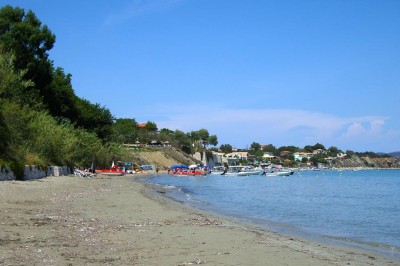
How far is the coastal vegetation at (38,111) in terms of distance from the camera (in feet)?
119

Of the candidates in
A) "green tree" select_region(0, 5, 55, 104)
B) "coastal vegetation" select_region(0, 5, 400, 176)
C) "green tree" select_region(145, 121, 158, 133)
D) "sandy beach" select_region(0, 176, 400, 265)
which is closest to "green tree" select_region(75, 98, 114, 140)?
"coastal vegetation" select_region(0, 5, 400, 176)

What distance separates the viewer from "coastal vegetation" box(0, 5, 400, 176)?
1433 inches

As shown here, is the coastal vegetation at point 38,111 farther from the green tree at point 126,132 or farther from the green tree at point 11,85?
the green tree at point 126,132

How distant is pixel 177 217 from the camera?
18.1 meters

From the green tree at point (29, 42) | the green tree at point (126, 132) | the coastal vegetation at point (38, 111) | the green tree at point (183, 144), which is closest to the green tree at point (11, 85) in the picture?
the coastal vegetation at point (38, 111)

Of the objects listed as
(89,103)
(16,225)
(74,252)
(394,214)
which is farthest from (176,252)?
(89,103)

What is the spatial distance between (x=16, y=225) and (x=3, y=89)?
30.0 meters

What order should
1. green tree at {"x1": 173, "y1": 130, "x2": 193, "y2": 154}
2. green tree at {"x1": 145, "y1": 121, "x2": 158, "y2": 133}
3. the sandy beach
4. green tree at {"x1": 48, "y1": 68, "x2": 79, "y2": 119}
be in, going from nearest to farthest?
1. the sandy beach
2. green tree at {"x1": 48, "y1": 68, "x2": 79, "y2": 119}
3. green tree at {"x1": 173, "y1": 130, "x2": 193, "y2": 154}
4. green tree at {"x1": 145, "y1": 121, "x2": 158, "y2": 133}

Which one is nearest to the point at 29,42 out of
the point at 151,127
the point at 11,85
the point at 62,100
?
the point at 62,100

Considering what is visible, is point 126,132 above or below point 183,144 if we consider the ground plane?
above

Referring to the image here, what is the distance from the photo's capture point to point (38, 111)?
5847 cm

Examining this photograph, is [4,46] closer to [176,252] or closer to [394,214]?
[394,214]

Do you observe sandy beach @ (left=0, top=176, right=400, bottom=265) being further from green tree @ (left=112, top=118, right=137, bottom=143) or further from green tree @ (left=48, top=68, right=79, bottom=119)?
green tree @ (left=112, top=118, right=137, bottom=143)

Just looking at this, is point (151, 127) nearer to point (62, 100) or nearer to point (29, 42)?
point (62, 100)
